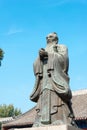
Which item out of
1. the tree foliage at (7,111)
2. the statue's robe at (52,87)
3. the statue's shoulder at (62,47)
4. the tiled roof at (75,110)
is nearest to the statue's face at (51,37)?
the statue's robe at (52,87)

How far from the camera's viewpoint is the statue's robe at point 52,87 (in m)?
9.04

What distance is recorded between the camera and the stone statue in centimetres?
903

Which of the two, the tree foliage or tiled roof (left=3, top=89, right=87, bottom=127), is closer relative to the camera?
tiled roof (left=3, top=89, right=87, bottom=127)

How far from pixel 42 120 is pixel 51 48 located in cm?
197

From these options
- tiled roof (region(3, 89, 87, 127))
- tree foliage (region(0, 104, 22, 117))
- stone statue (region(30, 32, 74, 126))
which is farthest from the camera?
tree foliage (region(0, 104, 22, 117))

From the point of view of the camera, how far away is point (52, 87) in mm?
9305

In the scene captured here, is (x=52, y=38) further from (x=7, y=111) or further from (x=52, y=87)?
(x=7, y=111)

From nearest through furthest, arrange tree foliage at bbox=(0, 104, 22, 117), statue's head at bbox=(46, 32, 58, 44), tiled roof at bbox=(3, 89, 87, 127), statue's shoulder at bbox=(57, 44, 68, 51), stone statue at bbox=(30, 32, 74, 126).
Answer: stone statue at bbox=(30, 32, 74, 126) < statue's shoulder at bbox=(57, 44, 68, 51) < statue's head at bbox=(46, 32, 58, 44) < tiled roof at bbox=(3, 89, 87, 127) < tree foliage at bbox=(0, 104, 22, 117)

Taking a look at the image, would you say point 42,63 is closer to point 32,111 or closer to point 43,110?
point 43,110

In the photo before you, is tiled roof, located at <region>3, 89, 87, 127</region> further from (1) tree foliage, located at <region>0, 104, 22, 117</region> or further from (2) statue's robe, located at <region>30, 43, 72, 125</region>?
(1) tree foliage, located at <region>0, 104, 22, 117</region>

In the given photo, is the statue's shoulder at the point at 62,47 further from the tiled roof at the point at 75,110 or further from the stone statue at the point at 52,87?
the tiled roof at the point at 75,110

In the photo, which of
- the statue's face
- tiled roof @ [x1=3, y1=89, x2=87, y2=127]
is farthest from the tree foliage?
the statue's face

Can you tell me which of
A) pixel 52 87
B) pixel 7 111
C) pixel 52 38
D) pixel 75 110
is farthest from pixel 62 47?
pixel 7 111

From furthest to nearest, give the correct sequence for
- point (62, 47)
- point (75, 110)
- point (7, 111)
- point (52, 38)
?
1. point (7, 111)
2. point (75, 110)
3. point (52, 38)
4. point (62, 47)
